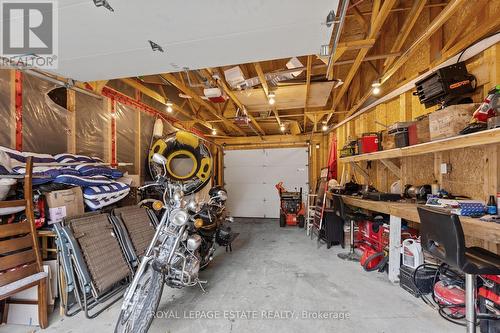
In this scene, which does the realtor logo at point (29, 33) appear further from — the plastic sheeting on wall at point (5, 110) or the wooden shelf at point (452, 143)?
the wooden shelf at point (452, 143)

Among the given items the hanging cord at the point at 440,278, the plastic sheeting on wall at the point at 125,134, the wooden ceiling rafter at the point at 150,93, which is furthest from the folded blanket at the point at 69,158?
the hanging cord at the point at 440,278

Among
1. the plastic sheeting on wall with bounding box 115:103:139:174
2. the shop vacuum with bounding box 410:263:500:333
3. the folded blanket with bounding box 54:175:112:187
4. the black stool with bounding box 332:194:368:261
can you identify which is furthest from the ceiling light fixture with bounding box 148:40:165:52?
the shop vacuum with bounding box 410:263:500:333

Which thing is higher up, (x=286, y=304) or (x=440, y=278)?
(x=440, y=278)

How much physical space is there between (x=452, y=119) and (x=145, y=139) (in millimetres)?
4374

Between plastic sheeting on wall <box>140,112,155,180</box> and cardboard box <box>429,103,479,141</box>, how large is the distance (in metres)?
4.25

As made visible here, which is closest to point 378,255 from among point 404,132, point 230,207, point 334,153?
point 404,132

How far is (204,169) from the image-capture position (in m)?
3.99

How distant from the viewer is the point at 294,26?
5.15ft

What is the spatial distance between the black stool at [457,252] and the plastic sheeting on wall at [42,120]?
147 inches

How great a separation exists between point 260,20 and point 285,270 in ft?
9.35

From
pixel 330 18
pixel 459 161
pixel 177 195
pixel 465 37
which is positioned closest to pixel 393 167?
pixel 459 161

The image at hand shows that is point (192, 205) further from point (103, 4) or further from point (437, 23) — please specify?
point (437, 23)

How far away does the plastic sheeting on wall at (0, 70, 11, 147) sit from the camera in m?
2.07

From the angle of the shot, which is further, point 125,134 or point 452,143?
point 125,134
